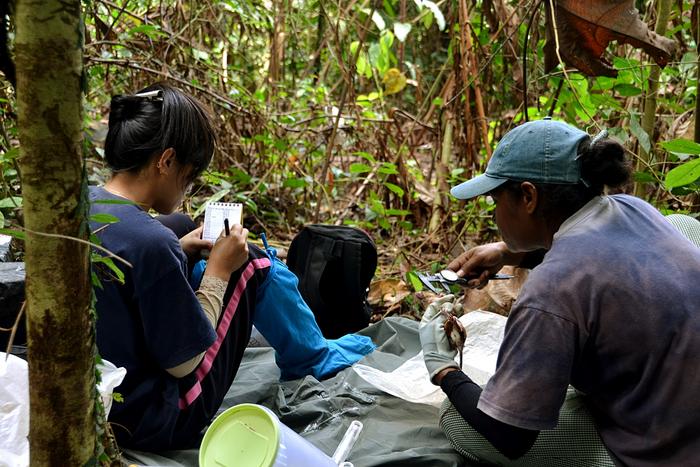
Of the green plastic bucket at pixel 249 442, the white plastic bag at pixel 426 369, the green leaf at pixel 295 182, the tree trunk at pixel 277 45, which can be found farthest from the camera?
the tree trunk at pixel 277 45

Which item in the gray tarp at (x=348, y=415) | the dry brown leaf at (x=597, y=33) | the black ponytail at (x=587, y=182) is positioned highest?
the dry brown leaf at (x=597, y=33)

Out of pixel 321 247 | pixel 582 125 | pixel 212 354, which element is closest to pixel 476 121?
pixel 582 125

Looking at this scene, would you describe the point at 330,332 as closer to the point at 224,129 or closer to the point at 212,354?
the point at 212,354

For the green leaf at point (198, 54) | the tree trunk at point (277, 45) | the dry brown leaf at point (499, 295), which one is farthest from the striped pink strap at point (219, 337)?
the tree trunk at point (277, 45)

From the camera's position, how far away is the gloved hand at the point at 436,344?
5.78 feet

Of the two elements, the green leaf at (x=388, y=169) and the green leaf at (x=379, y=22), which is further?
the green leaf at (x=379, y=22)

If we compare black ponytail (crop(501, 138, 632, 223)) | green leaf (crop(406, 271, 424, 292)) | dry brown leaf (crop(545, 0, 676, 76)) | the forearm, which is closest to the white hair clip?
the forearm

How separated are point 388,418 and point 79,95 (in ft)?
4.86

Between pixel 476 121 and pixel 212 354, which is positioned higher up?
pixel 476 121

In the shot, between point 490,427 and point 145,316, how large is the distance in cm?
81

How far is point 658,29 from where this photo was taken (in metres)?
2.64

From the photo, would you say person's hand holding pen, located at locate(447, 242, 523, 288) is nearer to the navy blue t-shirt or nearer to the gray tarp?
the gray tarp

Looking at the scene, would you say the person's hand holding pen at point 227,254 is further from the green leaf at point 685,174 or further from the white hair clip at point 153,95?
the green leaf at point 685,174

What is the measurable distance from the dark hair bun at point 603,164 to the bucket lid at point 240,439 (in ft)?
2.76
